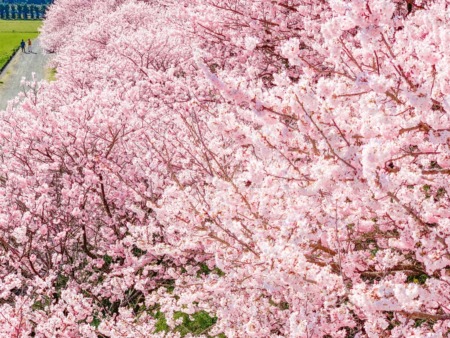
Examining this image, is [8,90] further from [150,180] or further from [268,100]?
[268,100]

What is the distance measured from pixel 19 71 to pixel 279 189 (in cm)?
4233

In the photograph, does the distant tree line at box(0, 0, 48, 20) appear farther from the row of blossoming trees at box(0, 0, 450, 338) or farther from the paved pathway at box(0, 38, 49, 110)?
the row of blossoming trees at box(0, 0, 450, 338)

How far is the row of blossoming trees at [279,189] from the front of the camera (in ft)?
9.87

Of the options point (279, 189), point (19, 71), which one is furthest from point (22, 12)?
point (279, 189)

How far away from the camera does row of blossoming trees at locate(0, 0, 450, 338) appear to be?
9.87ft

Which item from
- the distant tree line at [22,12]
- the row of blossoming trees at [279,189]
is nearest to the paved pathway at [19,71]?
the row of blossoming trees at [279,189]

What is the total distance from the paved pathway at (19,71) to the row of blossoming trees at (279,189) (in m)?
22.6

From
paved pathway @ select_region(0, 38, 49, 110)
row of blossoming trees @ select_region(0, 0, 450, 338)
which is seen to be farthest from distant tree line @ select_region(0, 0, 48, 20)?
row of blossoming trees @ select_region(0, 0, 450, 338)

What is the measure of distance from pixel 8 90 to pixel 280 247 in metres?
35.0

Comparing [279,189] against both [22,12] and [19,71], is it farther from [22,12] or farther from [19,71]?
[22,12]

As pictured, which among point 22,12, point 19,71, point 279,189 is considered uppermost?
point 22,12

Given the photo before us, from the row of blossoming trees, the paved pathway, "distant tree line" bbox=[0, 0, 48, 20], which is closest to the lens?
the row of blossoming trees

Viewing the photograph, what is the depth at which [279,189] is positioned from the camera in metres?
4.21

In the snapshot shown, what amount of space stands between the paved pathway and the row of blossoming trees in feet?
74.0
